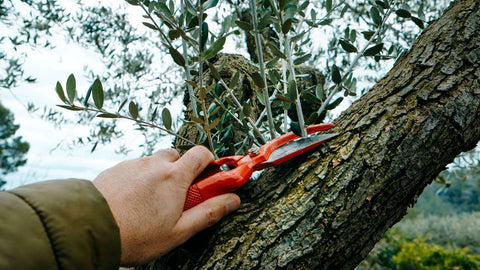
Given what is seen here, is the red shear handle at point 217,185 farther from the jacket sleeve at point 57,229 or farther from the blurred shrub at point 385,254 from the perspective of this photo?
the blurred shrub at point 385,254

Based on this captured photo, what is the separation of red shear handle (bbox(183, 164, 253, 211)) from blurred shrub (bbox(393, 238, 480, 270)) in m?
8.80

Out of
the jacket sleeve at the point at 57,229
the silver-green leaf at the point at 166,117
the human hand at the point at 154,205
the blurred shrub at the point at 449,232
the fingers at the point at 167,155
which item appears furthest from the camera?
the blurred shrub at the point at 449,232

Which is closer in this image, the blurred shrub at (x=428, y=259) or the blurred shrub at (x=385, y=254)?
the blurred shrub at (x=428, y=259)

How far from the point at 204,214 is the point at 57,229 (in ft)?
1.58

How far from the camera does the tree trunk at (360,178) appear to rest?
3.80ft

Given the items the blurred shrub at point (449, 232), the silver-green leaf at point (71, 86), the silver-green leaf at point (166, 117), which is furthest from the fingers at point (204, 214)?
the blurred shrub at point (449, 232)

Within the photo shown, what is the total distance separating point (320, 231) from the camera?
115cm

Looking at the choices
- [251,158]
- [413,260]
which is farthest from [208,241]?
[413,260]

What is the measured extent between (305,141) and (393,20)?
2733 mm

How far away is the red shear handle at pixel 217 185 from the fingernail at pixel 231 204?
56 mm

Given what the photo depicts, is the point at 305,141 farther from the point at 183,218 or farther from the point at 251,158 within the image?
the point at 183,218

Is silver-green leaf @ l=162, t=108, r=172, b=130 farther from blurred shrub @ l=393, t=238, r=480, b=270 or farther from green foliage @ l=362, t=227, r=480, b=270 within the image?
blurred shrub @ l=393, t=238, r=480, b=270

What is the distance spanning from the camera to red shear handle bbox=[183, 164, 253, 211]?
1.28m

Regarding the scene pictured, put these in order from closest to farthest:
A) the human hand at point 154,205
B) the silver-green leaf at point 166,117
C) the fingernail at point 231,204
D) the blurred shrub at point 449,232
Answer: the human hand at point 154,205
the fingernail at point 231,204
the silver-green leaf at point 166,117
the blurred shrub at point 449,232
